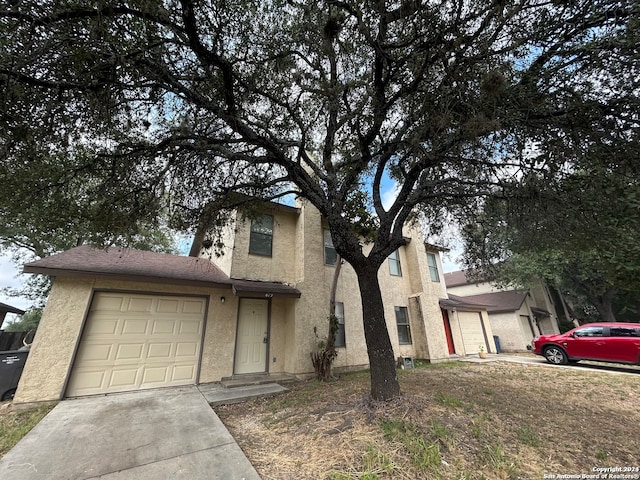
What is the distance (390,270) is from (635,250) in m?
6.91

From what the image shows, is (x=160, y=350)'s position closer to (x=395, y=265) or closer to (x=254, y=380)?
(x=254, y=380)

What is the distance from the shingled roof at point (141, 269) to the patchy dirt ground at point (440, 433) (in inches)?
123

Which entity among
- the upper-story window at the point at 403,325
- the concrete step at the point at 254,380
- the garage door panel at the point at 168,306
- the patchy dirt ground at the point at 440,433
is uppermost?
the garage door panel at the point at 168,306

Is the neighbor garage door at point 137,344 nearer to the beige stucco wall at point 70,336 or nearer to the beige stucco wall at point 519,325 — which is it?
the beige stucco wall at point 70,336

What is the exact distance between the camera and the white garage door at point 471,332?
13000mm

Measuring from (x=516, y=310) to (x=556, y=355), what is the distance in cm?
608

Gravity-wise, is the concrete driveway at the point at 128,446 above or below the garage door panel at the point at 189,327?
below

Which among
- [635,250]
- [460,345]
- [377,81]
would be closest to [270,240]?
[377,81]

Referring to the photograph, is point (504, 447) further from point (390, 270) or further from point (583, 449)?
point (390, 270)

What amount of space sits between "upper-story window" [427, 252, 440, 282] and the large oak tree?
731cm

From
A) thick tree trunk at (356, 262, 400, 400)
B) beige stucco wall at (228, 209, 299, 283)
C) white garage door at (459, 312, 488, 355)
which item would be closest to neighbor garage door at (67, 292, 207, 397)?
beige stucco wall at (228, 209, 299, 283)

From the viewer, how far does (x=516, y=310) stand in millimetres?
15664

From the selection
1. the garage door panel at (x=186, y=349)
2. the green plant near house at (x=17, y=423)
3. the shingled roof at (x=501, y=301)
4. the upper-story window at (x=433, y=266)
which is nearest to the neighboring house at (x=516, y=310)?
the shingled roof at (x=501, y=301)

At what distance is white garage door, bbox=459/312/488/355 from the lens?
13000 mm
